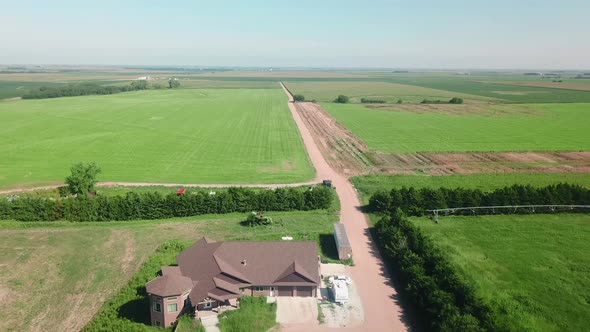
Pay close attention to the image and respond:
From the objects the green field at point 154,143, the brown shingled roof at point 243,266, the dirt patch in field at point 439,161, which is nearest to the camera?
the brown shingled roof at point 243,266

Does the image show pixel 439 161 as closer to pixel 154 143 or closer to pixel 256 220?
pixel 256 220

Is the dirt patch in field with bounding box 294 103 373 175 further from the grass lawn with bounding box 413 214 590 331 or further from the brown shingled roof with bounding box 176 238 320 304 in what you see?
the brown shingled roof with bounding box 176 238 320 304

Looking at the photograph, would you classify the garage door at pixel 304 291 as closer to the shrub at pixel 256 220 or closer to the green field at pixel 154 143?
the shrub at pixel 256 220

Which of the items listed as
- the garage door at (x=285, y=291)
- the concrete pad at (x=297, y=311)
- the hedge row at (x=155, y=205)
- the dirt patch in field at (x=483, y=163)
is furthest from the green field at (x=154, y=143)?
the concrete pad at (x=297, y=311)

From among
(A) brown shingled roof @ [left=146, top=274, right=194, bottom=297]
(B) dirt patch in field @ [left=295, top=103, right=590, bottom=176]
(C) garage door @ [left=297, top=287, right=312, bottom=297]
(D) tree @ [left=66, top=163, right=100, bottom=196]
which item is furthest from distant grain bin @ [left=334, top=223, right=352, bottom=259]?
(D) tree @ [left=66, top=163, right=100, bottom=196]

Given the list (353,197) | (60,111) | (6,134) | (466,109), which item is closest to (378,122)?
(466,109)

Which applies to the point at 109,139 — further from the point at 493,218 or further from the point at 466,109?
the point at 466,109

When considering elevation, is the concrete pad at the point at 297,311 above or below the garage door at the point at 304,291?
below
